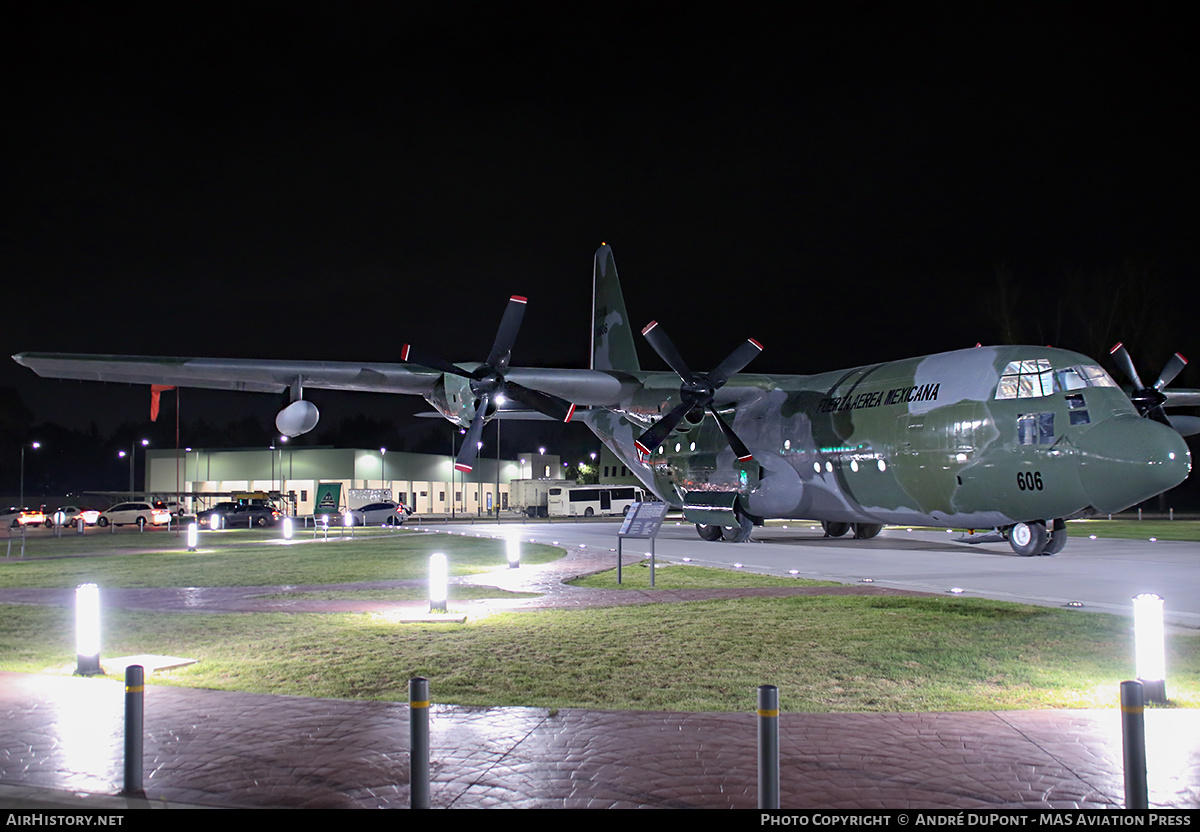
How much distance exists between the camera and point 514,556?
68.1ft

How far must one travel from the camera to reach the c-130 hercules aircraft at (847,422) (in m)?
15.2

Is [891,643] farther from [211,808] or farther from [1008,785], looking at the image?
[211,808]

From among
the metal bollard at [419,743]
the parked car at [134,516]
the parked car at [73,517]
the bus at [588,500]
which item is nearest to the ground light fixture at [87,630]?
the metal bollard at [419,743]

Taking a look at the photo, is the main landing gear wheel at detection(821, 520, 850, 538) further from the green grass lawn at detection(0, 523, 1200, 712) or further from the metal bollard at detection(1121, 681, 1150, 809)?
the metal bollard at detection(1121, 681, 1150, 809)

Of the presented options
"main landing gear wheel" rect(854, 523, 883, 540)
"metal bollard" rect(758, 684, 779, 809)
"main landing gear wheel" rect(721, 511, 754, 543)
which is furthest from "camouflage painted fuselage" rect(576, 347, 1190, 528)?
"metal bollard" rect(758, 684, 779, 809)

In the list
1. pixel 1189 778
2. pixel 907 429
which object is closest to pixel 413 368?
pixel 907 429

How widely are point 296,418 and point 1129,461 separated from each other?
16173mm

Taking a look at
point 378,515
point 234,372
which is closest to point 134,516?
point 378,515

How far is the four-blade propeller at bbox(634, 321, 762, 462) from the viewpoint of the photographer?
21900 mm

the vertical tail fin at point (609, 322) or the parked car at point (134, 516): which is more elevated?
the vertical tail fin at point (609, 322)

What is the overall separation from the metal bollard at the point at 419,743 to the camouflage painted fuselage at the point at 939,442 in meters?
13.6

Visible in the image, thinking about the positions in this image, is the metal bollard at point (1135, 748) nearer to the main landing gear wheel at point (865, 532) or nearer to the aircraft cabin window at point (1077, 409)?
the aircraft cabin window at point (1077, 409)

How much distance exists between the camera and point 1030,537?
60.4 ft

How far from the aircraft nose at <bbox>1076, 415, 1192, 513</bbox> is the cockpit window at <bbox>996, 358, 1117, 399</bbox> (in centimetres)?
99
